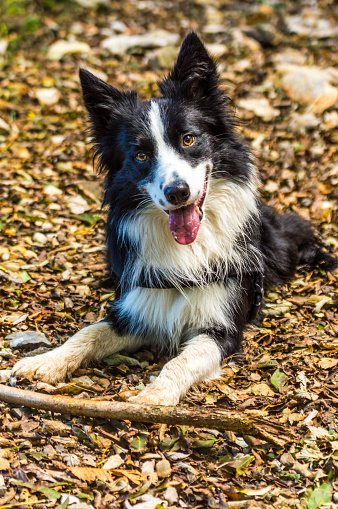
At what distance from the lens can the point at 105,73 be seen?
830cm

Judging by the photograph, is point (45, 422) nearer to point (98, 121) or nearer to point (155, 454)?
point (155, 454)

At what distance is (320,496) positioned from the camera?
2742mm

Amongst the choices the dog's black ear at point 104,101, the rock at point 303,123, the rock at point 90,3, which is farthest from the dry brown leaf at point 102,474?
the rock at point 90,3

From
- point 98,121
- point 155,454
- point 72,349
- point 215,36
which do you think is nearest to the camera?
point 155,454

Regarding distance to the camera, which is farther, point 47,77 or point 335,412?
point 47,77

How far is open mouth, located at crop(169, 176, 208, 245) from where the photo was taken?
359 centimetres

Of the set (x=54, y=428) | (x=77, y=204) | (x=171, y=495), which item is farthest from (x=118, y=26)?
(x=171, y=495)

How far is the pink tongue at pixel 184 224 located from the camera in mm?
3590

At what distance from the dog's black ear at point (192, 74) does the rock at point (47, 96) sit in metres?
4.10

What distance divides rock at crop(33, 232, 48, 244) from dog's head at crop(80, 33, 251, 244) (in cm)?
159

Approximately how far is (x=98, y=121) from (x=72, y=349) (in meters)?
1.69

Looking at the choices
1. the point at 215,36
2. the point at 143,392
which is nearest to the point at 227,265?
the point at 143,392

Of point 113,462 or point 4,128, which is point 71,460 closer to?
point 113,462

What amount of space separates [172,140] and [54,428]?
1.98m
